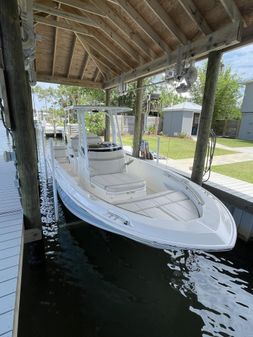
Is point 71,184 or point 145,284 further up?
point 71,184

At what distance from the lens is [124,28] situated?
15.0ft

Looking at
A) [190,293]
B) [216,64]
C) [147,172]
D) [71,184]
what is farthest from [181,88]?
[190,293]

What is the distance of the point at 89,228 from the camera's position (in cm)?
410

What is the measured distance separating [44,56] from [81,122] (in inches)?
188

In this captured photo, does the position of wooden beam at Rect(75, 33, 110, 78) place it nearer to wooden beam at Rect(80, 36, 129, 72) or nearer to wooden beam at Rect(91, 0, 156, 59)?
wooden beam at Rect(80, 36, 129, 72)

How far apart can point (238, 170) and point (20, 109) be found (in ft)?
18.7

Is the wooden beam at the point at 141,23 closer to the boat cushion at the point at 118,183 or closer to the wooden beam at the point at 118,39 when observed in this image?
the wooden beam at the point at 118,39

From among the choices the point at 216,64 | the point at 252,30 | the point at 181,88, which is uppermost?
the point at 252,30

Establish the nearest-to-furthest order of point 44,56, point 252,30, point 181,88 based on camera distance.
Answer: point 252,30 < point 181,88 < point 44,56

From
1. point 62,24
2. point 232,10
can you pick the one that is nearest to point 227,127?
point 232,10

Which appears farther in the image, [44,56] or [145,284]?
[44,56]

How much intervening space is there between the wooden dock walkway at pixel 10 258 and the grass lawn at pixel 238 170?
488cm

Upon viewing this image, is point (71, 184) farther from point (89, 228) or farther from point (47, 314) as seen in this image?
point (47, 314)

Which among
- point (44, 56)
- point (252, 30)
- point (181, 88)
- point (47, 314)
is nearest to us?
point (47, 314)
